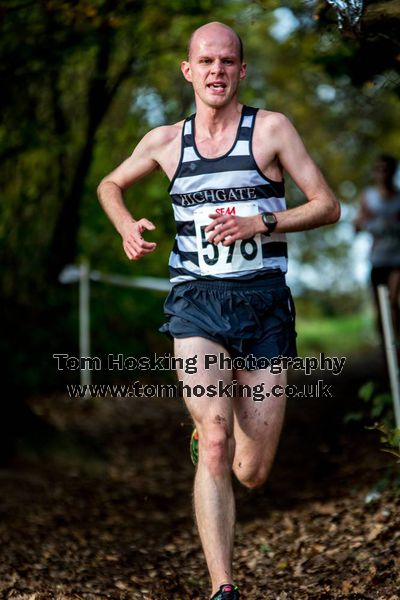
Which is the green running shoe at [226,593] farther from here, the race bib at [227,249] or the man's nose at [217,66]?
the man's nose at [217,66]

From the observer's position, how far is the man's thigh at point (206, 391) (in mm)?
3535

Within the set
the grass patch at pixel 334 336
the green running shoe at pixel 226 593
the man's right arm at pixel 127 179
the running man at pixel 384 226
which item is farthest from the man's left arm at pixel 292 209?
the grass patch at pixel 334 336

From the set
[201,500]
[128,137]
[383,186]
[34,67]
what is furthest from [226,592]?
[128,137]

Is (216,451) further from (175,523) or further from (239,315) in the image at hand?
(175,523)

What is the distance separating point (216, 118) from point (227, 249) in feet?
1.84

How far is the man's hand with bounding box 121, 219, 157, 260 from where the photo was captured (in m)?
3.58

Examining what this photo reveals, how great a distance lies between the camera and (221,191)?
12.2ft

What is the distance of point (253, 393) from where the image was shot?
3.82 meters

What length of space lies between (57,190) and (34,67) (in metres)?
2.44

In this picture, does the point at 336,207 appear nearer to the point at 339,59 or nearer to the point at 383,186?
the point at 339,59

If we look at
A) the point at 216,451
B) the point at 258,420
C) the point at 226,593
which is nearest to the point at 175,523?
the point at 258,420

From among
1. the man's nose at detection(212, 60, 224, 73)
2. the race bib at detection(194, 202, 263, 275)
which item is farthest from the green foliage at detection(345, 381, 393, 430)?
the man's nose at detection(212, 60, 224, 73)

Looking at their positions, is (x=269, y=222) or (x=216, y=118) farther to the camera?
(x=216, y=118)

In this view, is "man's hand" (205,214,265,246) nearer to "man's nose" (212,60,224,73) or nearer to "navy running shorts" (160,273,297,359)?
"navy running shorts" (160,273,297,359)
